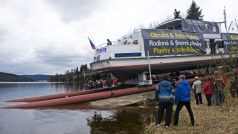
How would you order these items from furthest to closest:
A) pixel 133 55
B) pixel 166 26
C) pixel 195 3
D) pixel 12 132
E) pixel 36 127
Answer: pixel 195 3, pixel 166 26, pixel 133 55, pixel 36 127, pixel 12 132

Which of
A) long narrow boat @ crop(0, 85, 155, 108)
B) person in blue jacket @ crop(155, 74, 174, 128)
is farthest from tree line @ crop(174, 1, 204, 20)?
person in blue jacket @ crop(155, 74, 174, 128)

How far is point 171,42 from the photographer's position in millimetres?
22844

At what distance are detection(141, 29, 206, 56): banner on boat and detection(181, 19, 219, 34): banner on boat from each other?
21.6 inches

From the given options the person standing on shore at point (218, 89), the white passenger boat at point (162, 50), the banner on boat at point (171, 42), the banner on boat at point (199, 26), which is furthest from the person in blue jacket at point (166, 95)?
the banner on boat at point (199, 26)

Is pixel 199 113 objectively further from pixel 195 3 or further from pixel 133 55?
pixel 195 3

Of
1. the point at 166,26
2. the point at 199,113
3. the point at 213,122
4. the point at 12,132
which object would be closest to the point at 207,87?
the point at 199,113

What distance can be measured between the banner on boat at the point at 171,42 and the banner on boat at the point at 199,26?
548 mm

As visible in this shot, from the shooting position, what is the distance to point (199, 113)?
12492mm

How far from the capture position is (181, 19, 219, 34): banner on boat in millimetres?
24438

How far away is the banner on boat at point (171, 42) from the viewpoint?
2188 cm

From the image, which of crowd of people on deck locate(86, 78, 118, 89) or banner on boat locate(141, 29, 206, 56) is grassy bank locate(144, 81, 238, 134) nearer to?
banner on boat locate(141, 29, 206, 56)

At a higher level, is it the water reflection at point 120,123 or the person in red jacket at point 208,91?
the person in red jacket at point 208,91

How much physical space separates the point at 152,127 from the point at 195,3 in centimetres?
5206

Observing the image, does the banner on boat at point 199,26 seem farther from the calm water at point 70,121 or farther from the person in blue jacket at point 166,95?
the person in blue jacket at point 166,95
